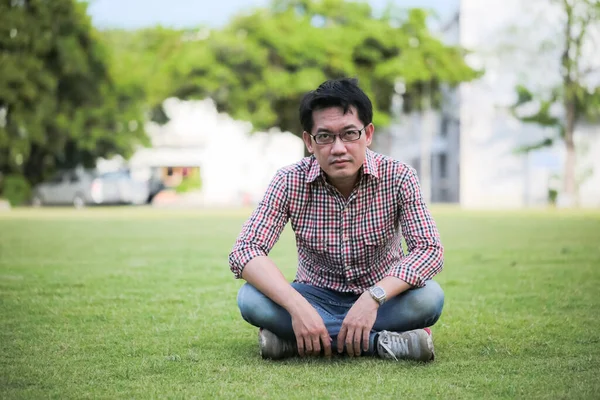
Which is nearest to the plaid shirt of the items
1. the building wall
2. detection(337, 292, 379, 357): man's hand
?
detection(337, 292, 379, 357): man's hand

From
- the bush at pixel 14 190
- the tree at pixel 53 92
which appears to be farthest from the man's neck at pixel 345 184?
the bush at pixel 14 190

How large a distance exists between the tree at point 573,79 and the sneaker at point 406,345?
1290 inches

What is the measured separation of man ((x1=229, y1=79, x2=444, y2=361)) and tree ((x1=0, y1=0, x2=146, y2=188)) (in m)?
29.4

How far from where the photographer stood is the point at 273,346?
4.29 metres

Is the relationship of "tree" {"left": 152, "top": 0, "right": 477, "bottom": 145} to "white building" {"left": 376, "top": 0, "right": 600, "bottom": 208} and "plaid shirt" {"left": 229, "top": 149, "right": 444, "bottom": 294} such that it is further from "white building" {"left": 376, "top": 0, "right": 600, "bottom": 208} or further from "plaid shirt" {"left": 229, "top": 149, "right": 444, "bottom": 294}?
"plaid shirt" {"left": 229, "top": 149, "right": 444, "bottom": 294}

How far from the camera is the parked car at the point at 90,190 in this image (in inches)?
1511

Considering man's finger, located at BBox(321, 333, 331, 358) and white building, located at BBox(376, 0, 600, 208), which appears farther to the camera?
white building, located at BBox(376, 0, 600, 208)

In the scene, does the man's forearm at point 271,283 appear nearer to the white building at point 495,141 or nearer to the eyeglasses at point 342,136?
the eyeglasses at point 342,136

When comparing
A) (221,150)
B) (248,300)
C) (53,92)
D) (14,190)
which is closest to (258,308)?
(248,300)

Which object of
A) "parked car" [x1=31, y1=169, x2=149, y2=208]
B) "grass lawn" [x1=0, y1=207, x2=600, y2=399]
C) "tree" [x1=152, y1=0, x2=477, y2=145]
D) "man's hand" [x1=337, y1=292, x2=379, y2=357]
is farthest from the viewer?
"parked car" [x1=31, y1=169, x2=149, y2=208]

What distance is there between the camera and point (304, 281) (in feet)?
15.5

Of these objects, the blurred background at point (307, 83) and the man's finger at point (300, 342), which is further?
the blurred background at point (307, 83)

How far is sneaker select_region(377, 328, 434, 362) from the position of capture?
4.16 m

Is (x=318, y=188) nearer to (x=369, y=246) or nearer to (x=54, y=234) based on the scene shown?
(x=369, y=246)
